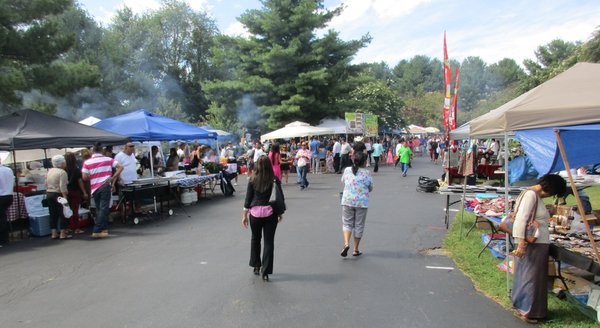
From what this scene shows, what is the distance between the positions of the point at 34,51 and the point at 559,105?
15.6m

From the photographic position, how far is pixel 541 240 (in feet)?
13.5

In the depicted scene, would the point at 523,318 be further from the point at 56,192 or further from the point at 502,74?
the point at 502,74

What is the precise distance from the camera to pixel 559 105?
3988 millimetres

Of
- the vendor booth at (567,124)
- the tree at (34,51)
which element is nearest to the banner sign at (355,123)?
the tree at (34,51)

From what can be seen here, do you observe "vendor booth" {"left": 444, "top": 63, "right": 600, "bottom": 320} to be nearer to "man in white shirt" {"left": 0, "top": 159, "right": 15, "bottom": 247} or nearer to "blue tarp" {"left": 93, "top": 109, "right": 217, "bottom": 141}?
"man in white shirt" {"left": 0, "top": 159, "right": 15, "bottom": 247}

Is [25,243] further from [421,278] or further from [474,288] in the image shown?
[474,288]

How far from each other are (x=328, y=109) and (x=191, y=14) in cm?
2691

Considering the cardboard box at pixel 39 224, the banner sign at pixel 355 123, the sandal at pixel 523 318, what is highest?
the banner sign at pixel 355 123

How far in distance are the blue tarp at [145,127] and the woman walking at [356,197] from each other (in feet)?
23.4

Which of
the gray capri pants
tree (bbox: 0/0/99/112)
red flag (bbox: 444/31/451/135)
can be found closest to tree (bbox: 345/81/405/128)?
red flag (bbox: 444/31/451/135)

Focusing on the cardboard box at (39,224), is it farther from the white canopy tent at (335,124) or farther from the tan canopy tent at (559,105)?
the white canopy tent at (335,124)

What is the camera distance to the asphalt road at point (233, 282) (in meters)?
4.30

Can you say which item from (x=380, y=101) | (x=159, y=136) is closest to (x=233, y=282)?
(x=159, y=136)

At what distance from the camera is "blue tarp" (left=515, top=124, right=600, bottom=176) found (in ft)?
18.4
